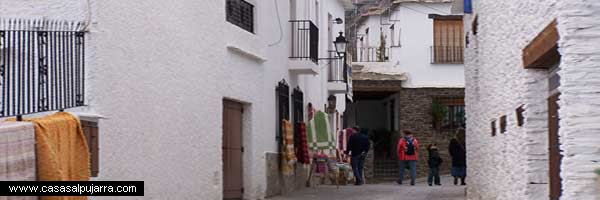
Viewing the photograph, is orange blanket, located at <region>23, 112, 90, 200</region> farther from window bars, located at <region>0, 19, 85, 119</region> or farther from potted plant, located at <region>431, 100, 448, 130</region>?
potted plant, located at <region>431, 100, 448, 130</region>

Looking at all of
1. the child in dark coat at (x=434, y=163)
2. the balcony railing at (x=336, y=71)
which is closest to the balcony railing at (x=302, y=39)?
the child in dark coat at (x=434, y=163)

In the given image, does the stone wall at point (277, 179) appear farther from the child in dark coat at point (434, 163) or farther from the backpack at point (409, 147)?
the child in dark coat at point (434, 163)

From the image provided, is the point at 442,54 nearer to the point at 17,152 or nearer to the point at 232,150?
the point at 232,150

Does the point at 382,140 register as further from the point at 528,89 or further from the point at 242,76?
the point at 528,89

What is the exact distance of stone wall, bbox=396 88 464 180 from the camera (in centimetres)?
3366

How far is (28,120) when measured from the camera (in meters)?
8.34

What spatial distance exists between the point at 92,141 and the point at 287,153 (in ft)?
30.1

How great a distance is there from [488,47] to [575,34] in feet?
20.6

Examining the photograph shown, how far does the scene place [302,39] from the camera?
20.9 m

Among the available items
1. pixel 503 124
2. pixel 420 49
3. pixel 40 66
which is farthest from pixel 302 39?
pixel 420 49

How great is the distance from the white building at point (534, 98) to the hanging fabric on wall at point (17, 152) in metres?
4.52

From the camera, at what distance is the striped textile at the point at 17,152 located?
24.9ft

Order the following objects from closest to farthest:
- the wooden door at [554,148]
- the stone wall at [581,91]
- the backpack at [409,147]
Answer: the stone wall at [581,91] → the wooden door at [554,148] → the backpack at [409,147]

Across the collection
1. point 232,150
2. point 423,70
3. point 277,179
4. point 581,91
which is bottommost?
point 277,179
